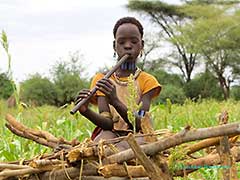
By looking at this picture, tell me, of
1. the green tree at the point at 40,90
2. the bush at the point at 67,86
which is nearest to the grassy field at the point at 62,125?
the green tree at the point at 40,90

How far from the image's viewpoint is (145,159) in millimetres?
816

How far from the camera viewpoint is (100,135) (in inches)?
61.9

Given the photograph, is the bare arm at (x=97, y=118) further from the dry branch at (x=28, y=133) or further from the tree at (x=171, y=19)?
the tree at (x=171, y=19)

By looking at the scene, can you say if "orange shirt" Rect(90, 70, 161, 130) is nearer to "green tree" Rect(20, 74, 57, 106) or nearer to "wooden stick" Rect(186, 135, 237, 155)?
"wooden stick" Rect(186, 135, 237, 155)

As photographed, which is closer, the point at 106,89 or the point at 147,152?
the point at 147,152

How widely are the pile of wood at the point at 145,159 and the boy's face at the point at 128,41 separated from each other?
1.93ft

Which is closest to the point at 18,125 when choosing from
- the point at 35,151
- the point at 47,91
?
the point at 35,151

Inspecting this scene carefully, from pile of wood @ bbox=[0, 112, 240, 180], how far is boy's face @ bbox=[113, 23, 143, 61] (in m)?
0.59

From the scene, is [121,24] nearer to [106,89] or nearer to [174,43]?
[106,89]

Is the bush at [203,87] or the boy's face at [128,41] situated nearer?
the boy's face at [128,41]

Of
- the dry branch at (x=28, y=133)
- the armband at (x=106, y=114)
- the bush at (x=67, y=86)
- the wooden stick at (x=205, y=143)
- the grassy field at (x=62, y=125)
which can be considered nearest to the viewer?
the wooden stick at (x=205, y=143)

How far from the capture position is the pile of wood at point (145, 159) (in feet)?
2.62

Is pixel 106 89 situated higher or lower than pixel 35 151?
higher

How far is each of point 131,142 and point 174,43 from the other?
3142 centimetres
